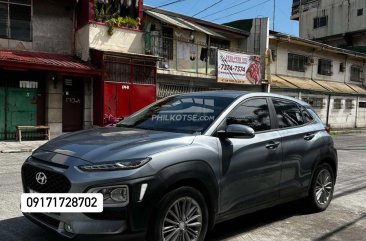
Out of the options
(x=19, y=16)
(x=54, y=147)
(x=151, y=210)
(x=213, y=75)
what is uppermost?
(x=19, y=16)

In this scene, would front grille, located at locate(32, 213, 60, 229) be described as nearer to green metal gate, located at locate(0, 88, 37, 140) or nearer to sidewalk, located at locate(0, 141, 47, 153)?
sidewalk, located at locate(0, 141, 47, 153)

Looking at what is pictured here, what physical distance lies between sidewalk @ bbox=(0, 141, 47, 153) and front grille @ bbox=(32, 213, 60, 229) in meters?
10.3

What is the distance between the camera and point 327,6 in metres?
52.6

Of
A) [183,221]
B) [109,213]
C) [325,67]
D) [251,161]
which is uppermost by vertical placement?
[325,67]

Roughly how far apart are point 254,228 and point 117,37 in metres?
15.0

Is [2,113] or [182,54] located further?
[182,54]

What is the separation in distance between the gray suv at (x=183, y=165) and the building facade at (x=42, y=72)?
1213cm

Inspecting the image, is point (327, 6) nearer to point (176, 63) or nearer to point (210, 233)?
point (176, 63)

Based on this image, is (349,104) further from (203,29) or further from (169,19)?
(169,19)

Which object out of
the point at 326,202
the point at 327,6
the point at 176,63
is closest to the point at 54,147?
the point at 326,202

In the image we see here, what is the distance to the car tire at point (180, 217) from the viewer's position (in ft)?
12.5

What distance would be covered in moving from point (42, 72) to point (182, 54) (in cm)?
767

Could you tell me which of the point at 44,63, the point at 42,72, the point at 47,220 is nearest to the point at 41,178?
the point at 47,220

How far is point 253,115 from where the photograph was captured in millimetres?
5203
